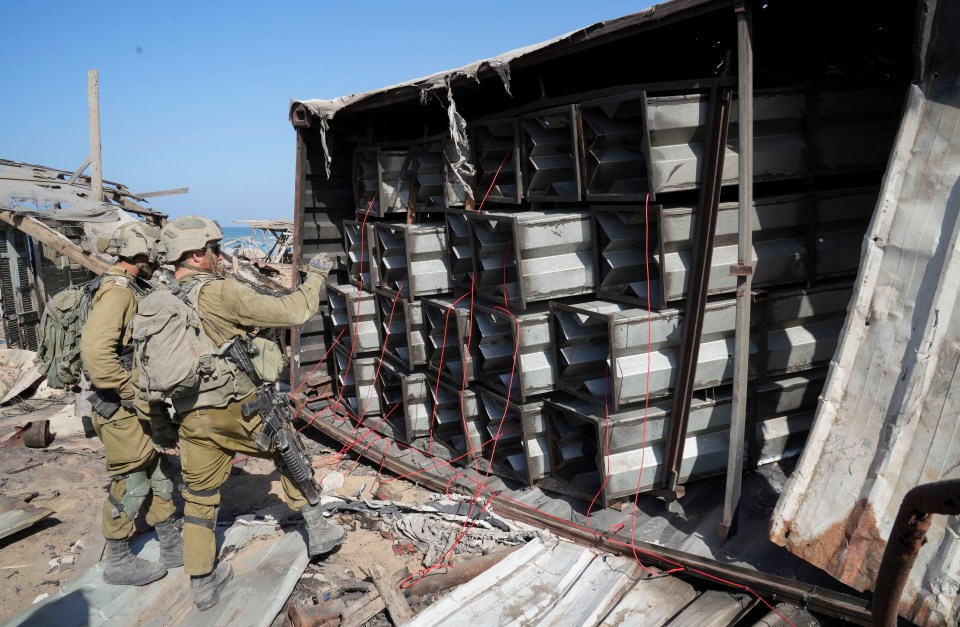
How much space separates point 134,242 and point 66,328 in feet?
3.51

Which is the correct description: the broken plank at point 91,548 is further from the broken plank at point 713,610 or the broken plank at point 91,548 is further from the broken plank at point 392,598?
the broken plank at point 713,610

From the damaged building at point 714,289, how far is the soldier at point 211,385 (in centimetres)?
183

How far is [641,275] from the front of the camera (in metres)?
5.07

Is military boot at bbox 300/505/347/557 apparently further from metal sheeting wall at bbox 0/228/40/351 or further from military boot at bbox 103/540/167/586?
metal sheeting wall at bbox 0/228/40/351

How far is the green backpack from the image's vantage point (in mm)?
5602

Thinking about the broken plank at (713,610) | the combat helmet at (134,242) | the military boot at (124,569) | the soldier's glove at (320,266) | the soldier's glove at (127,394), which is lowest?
the military boot at (124,569)

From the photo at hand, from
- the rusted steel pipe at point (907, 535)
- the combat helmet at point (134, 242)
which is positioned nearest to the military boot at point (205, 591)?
the combat helmet at point (134, 242)

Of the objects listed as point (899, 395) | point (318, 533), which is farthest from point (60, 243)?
point (899, 395)

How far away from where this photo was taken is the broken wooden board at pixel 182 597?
4.60m

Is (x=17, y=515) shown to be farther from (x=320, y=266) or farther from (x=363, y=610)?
(x=320, y=266)

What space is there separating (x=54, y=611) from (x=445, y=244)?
13.9ft

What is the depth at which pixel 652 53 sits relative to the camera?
207 inches

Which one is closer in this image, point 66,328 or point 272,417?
point 272,417

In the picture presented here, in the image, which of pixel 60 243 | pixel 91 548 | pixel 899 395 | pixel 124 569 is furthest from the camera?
pixel 60 243
